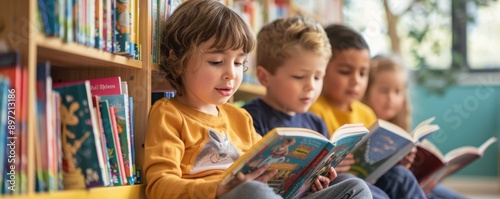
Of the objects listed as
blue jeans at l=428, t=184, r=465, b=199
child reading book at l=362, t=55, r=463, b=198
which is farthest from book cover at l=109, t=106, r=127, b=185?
child reading book at l=362, t=55, r=463, b=198

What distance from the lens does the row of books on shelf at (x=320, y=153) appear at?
51.9 inches

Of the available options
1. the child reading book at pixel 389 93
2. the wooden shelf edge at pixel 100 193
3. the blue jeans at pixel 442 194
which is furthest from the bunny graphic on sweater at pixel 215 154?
the child reading book at pixel 389 93

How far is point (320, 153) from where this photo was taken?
1470mm

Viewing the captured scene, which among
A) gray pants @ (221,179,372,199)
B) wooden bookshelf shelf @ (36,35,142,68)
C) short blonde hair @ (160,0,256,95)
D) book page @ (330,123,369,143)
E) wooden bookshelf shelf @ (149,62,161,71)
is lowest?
gray pants @ (221,179,372,199)

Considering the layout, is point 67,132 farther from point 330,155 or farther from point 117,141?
point 330,155

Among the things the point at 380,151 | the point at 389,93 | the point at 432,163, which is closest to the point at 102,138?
the point at 380,151

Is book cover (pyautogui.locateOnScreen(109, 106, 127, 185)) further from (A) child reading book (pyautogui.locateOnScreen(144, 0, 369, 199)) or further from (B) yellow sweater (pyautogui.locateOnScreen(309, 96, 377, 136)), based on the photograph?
(B) yellow sweater (pyautogui.locateOnScreen(309, 96, 377, 136))

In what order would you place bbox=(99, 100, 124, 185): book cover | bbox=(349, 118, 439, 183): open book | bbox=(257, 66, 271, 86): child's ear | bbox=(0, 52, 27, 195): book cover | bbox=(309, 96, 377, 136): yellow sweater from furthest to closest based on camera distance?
1. bbox=(309, 96, 377, 136): yellow sweater
2. bbox=(257, 66, 271, 86): child's ear
3. bbox=(349, 118, 439, 183): open book
4. bbox=(99, 100, 124, 185): book cover
5. bbox=(0, 52, 27, 195): book cover

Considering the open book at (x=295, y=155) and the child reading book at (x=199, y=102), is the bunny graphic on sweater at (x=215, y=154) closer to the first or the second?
the child reading book at (x=199, y=102)

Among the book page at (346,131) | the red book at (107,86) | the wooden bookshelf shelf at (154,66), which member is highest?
the wooden bookshelf shelf at (154,66)

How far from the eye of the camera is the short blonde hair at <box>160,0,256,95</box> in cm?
159

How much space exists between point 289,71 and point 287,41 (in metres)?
0.09

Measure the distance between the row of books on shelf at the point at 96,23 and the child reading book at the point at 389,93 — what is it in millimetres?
1467

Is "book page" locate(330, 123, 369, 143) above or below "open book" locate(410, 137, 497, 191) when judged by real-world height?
above
